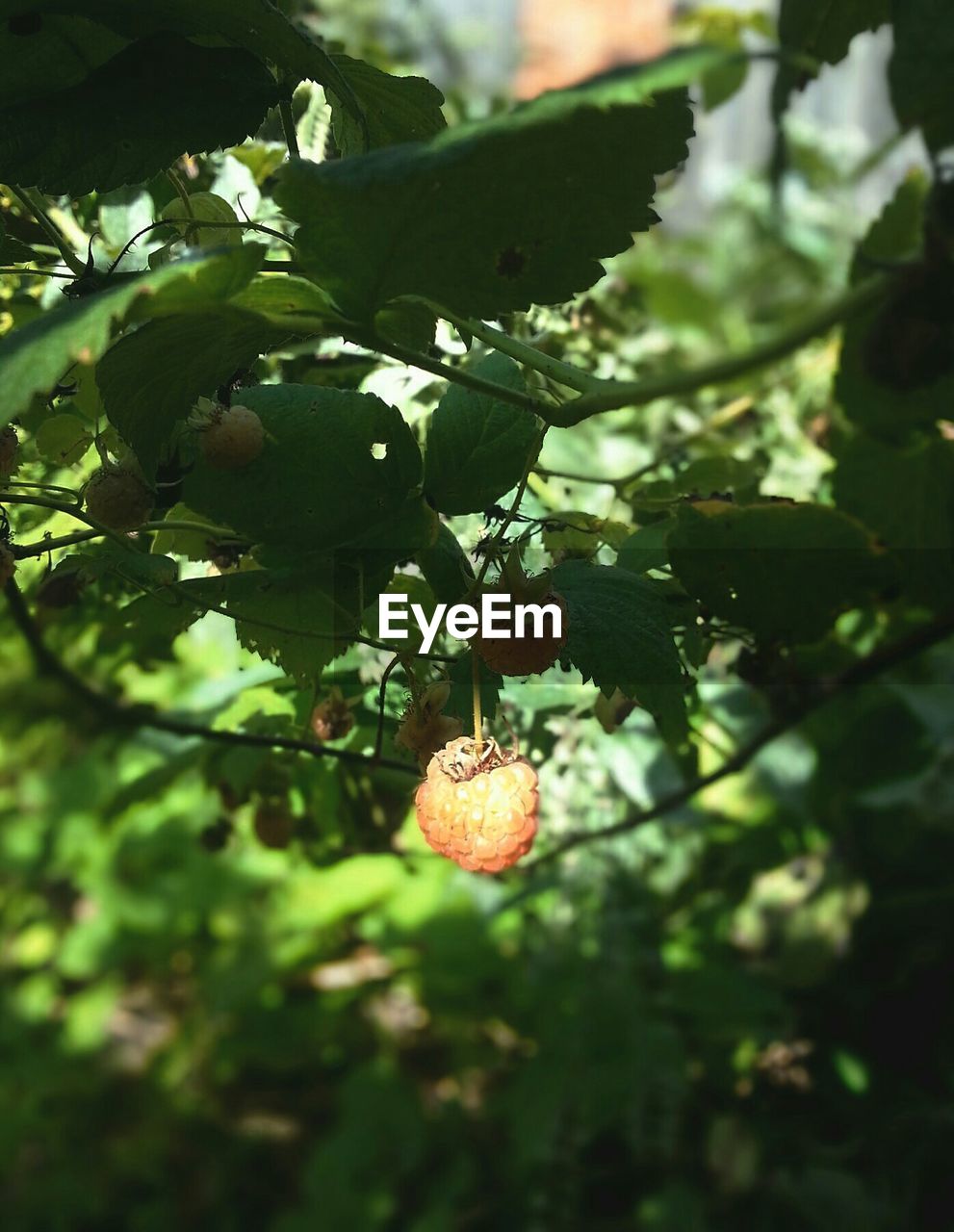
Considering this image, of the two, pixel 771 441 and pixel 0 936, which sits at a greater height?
pixel 771 441

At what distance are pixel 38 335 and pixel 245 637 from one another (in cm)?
27

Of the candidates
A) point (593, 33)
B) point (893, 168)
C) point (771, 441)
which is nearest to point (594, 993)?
point (771, 441)

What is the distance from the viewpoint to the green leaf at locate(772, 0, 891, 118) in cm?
60

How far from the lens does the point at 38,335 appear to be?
1.24ft

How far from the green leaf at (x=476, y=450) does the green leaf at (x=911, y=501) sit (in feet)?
0.86

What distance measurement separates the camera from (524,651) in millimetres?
512

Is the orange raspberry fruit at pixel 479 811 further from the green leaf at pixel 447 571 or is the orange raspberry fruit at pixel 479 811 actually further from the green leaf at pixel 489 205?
the green leaf at pixel 489 205

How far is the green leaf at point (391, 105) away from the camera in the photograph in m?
0.55

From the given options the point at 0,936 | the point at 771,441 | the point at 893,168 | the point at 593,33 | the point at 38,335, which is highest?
the point at 593,33

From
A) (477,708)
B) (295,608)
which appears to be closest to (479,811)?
(477,708)

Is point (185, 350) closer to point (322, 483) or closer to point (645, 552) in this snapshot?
point (322, 483)

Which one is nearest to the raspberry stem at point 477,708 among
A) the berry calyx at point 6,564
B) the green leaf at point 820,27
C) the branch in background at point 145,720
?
the branch in background at point 145,720

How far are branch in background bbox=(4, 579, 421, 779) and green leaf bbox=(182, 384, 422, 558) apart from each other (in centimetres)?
15

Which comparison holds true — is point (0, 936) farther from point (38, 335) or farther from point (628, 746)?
point (38, 335)
